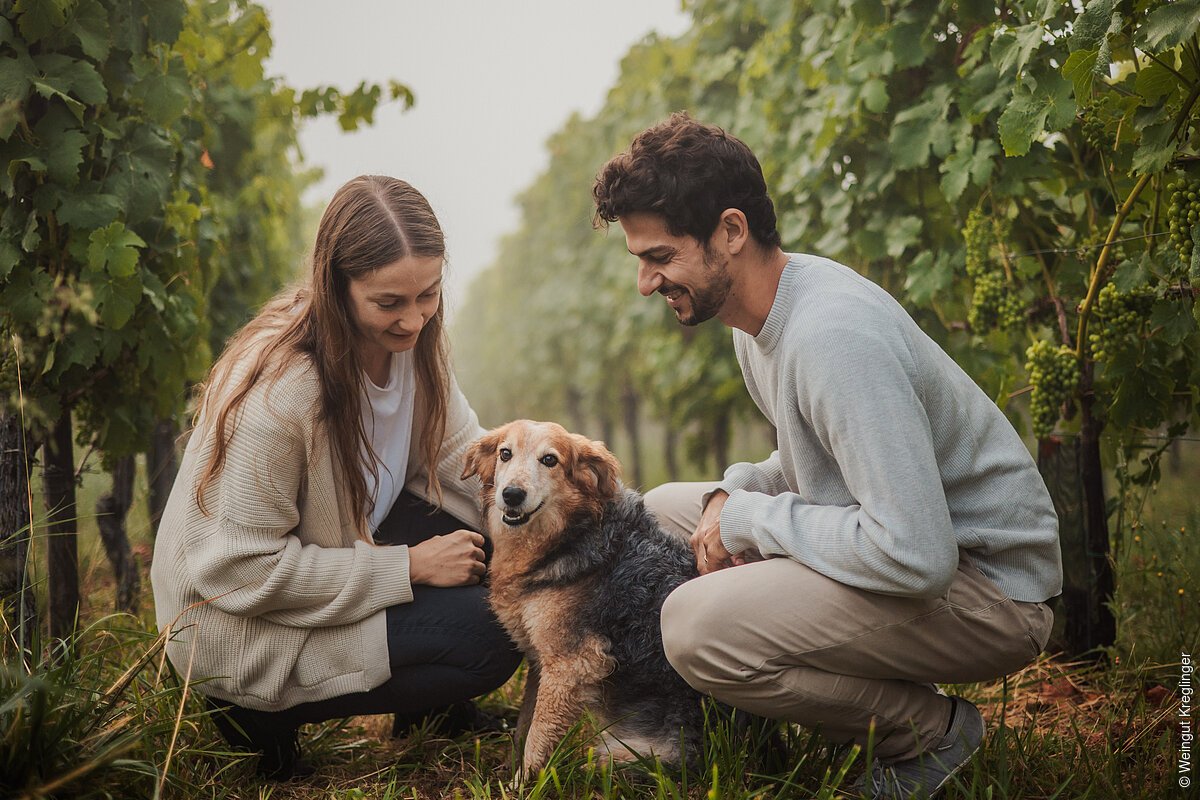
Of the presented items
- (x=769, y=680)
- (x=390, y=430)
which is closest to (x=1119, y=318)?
(x=769, y=680)

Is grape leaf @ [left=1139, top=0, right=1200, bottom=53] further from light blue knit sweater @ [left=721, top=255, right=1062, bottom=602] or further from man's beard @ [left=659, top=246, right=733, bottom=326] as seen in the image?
man's beard @ [left=659, top=246, right=733, bottom=326]

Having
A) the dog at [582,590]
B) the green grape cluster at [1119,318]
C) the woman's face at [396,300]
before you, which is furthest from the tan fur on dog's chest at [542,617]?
the green grape cluster at [1119,318]

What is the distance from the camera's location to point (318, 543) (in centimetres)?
321

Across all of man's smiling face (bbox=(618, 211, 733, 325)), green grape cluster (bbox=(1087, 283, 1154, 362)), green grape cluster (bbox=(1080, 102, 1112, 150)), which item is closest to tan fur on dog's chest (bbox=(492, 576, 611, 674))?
man's smiling face (bbox=(618, 211, 733, 325))

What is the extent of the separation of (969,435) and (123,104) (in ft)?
12.0

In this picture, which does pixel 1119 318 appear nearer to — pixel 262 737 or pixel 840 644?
pixel 840 644

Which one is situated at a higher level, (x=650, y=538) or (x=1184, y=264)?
(x=1184, y=264)

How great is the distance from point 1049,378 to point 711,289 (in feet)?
5.72

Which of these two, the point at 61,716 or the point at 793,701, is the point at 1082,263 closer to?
the point at 793,701

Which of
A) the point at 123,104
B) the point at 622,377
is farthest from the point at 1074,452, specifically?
the point at 622,377

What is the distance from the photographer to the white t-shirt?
343 cm

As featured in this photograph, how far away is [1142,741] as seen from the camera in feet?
9.88

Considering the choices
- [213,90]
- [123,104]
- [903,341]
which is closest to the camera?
[903,341]

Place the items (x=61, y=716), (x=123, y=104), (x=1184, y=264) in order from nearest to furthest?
(x=61, y=716)
(x=1184, y=264)
(x=123, y=104)
